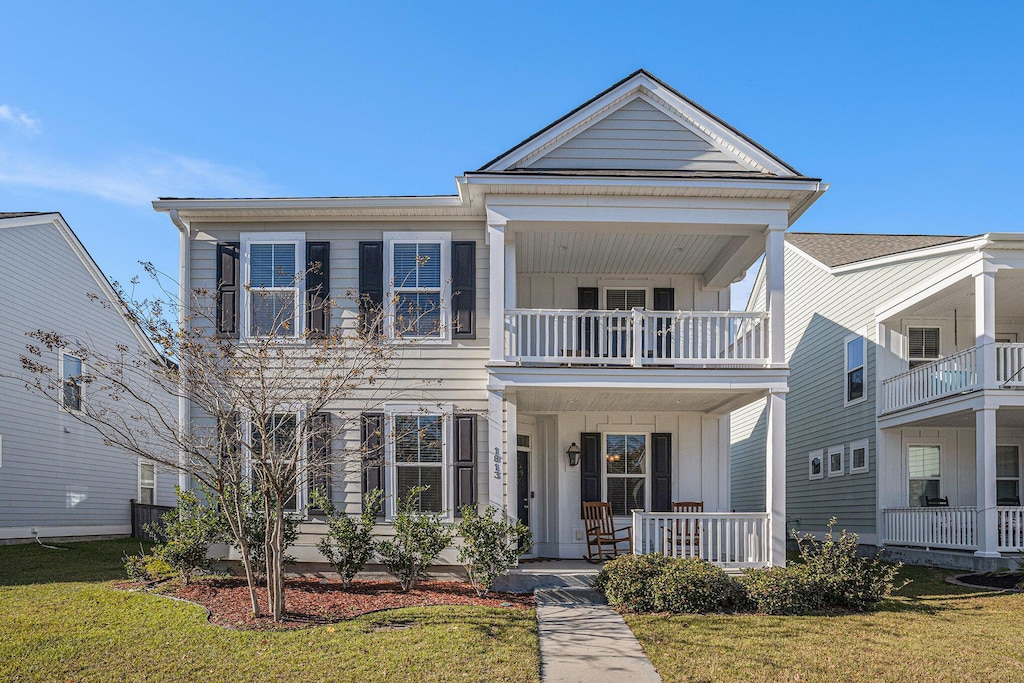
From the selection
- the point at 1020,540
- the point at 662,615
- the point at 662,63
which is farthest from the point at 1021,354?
the point at 662,615

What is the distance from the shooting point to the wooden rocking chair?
43.8ft

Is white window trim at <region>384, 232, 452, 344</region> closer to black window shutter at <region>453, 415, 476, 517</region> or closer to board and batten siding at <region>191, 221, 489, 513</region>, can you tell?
board and batten siding at <region>191, 221, 489, 513</region>

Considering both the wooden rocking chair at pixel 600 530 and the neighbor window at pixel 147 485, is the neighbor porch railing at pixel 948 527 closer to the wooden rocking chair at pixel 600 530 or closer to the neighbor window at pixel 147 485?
the wooden rocking chair at pixel 600 530

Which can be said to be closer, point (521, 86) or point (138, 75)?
point (138, 75)

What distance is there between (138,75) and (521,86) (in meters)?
5.62

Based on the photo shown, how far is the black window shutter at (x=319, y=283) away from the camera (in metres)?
12.6

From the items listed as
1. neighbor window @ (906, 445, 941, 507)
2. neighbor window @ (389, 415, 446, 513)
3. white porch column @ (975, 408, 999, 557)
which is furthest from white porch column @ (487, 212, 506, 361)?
neighbor window @ (906, 445, 941, 507)

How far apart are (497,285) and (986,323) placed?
8108 millimetres

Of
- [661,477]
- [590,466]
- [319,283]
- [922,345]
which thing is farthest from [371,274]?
[922,345]

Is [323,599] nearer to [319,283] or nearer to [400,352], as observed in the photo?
[400,352]

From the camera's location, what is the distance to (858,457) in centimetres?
1762

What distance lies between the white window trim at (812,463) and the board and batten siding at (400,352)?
10.2m

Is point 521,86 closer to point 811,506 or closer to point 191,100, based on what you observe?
point 191,100

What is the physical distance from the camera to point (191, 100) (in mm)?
11648
